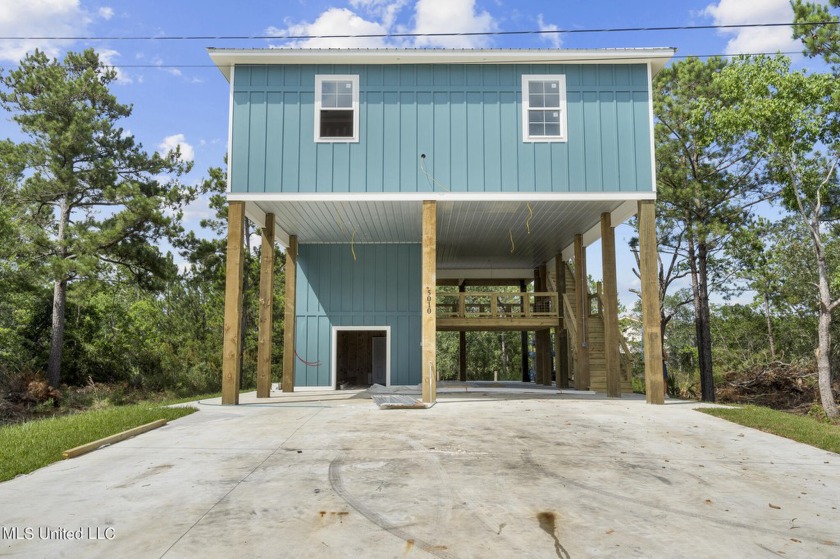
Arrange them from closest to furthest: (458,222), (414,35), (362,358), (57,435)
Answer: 1. (57,435)
2. (414,35)
3. (458,222)
4. (362,358)

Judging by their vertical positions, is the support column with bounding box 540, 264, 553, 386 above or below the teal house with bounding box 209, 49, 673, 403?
below

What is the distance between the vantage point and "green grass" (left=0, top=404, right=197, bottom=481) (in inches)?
250

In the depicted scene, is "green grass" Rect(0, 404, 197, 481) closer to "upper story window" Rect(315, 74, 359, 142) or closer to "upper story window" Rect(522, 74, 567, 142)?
"upper story window" Rect(315, 74, 359, 142)

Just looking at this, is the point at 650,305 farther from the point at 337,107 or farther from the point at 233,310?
the point at 233,310

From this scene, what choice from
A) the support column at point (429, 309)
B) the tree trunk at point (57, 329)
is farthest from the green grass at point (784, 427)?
the tree trunk at point (57, 329)

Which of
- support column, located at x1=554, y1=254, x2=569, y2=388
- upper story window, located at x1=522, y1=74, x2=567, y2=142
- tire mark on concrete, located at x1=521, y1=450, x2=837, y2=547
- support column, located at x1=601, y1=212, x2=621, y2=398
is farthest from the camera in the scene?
support column, located at x1=554, y1=254, x2=569, y2=388

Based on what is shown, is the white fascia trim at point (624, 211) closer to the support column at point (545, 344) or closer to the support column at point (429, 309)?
the support column at point (429, 309)

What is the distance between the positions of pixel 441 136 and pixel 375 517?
9.87m

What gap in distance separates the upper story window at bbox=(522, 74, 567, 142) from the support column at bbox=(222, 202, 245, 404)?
6520mm

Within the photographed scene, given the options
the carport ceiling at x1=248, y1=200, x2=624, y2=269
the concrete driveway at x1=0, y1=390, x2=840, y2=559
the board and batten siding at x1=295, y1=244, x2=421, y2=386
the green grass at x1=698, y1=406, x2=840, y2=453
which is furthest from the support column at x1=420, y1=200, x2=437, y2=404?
the board and batten siding at x1=295, y1=244, x2=421, y2=386

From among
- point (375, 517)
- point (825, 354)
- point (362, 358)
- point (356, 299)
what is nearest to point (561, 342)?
point (356, 299)

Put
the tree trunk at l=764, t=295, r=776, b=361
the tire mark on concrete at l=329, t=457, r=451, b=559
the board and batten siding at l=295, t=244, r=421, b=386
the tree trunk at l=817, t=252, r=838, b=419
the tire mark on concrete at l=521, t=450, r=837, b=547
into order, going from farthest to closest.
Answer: the tree trunk at l=764, t=295, r=776, b=361
the board and batten siding at l=295, t=244, r=421, b=386
the tree trunk at l=817, t=252, r=838, b=419
the tire mark on concrete at l=521, t=450, r=837, b=547
the tire mark on concrete at l=329, t=457, r=451, b=559

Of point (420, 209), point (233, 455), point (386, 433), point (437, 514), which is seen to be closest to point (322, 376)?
point (420, 209)

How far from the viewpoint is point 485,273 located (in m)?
23.4
